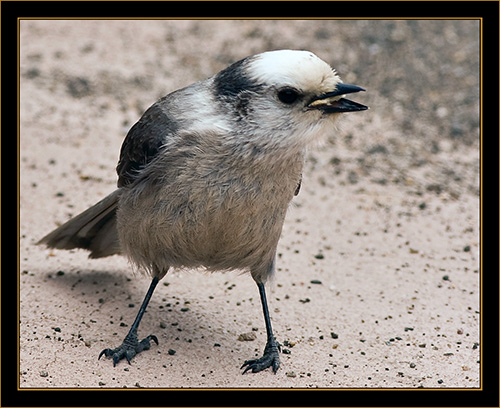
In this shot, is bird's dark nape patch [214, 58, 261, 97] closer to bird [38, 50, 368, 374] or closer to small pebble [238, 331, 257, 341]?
bird [38, 50, 368, 374]

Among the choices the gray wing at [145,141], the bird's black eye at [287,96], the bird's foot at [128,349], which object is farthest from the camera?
the bird's foot at [128,349]

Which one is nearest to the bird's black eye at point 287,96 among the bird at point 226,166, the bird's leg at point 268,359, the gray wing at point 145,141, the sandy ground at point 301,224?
the bird at point 226,166

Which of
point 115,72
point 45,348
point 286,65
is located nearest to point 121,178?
point 45,348

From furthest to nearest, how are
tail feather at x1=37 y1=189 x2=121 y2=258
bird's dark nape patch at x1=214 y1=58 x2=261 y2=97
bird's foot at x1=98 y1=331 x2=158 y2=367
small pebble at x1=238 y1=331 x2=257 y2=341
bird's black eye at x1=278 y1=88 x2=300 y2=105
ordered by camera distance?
tail feather at x1=37 y1=189 x2=121 y2=258, small pebble at x1=238 y1=331 x2=257 y2=341, bird's foot at x1=98 y1=331 x2=158 y2=367, bird's dark nape patch at x1=214 y1=58 x2=261 y2=97, bird's black eye at x1=278 y1=88 x2=300 y2=105

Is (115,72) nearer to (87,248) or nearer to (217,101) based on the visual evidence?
(87,248)

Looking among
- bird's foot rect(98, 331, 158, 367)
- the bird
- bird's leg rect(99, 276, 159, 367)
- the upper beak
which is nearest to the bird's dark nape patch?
the bird

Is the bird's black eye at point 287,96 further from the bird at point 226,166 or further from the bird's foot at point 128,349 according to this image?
the bird's foot at point 128,349
